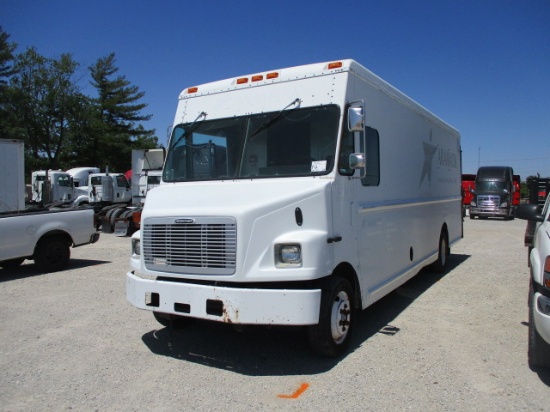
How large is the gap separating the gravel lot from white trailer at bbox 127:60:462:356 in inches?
18.4

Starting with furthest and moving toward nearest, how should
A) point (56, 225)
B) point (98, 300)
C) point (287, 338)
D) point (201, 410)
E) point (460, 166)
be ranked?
point (460, 166) < point (56, 225) < point (98, 300) < point (287, 338) < point (201, 410)

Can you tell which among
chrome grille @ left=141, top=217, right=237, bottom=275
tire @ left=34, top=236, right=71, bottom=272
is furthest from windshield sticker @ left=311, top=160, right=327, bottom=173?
tire @ left=34, top=236, right=71, bottom=272

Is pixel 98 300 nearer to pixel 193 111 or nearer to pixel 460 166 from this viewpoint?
pixel 193 111

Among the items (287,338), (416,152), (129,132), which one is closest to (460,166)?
(416,152)

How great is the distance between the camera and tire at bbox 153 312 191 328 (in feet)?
17.0

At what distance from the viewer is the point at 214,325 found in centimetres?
580

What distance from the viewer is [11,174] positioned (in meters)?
14.9

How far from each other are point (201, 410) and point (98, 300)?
4256 mm

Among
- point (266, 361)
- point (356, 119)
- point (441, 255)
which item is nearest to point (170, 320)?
point (266, 361)

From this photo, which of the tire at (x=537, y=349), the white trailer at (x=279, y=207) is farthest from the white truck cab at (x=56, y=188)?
the tire at (x=537, y=349)

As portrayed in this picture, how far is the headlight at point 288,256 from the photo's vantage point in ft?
13.1

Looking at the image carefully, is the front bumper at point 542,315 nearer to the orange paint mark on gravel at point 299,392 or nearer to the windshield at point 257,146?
the orange paint mark on gravel at point 299,392

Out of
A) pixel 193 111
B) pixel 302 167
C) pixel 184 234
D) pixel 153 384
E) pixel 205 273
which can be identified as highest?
pixel 193 111

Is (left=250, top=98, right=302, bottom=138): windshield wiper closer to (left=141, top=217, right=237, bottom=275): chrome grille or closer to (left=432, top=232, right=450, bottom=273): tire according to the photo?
(left=141, top=217, right=237, bottom=275): chrome grille
